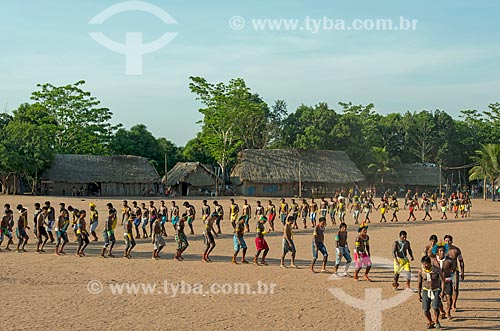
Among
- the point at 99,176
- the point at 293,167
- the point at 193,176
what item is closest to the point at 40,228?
the point at 99,176

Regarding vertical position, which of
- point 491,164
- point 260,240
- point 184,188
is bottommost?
point 260,240

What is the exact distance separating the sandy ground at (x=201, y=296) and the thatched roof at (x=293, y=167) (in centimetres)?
3260

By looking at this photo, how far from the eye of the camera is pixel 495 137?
63.2 m

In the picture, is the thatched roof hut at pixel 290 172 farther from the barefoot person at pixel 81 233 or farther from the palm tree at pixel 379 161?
the barefoot person at pixel 81 233

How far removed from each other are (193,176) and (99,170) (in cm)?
915

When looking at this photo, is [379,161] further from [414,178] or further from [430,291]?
[430,291]

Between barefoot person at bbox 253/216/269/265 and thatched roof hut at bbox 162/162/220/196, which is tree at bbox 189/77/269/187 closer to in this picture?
thatched roof hut at bbox 162/162/220/196

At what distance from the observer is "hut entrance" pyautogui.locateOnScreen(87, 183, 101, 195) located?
159 ft

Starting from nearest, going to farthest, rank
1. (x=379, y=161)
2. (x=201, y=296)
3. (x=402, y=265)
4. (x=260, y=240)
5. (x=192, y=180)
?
(x=201, y=296), (x=402, y=265), (x=260, y=240), (x=192, y=180), (x=379, y=161)

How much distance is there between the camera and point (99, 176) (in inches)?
1896

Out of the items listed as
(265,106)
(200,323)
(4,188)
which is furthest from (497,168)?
(200,323)

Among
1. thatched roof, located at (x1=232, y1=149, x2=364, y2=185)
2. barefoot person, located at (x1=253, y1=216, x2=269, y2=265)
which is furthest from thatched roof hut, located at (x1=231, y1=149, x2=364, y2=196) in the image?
barefoot person, located at (x1=253, y1=216, x2=269, y2=265)

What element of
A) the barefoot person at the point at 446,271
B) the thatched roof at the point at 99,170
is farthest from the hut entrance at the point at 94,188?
the barefoot person at the point at 446,271

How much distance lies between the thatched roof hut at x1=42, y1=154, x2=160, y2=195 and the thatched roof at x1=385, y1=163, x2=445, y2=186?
1053 inches
